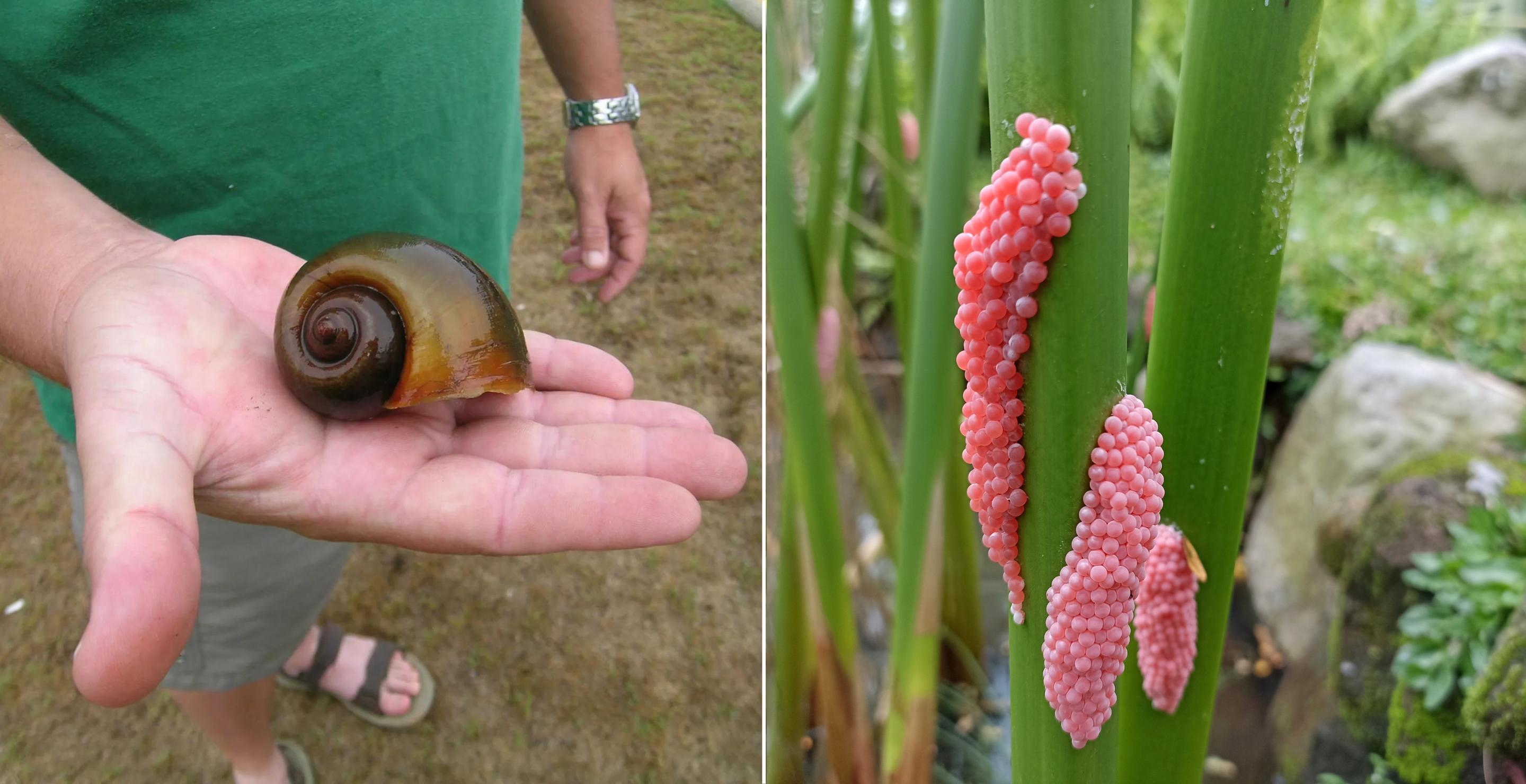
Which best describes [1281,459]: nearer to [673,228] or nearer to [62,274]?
[673,228]

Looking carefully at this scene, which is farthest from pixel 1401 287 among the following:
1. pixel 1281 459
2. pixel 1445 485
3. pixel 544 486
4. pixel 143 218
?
pixel 143 218

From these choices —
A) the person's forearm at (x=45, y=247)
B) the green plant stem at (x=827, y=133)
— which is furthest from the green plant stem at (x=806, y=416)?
the person's forearm at (x=45, y=247)

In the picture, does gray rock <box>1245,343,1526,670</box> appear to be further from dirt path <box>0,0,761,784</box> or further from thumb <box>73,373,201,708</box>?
thumb <box>73,373,201,708</box>

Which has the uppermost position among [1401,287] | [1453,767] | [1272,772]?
[1401,287]

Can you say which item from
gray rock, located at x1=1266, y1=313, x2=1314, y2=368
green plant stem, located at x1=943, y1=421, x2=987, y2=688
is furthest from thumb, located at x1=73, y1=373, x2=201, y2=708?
gray rock, located at x1=1266, y1=313, x2=1314, y2=368

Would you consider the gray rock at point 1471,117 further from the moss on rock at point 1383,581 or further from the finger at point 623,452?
the finger at point 623,452

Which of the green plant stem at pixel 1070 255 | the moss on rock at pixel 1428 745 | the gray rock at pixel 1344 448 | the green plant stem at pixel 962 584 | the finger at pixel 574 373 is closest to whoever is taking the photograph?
the green plant stem at pixel 1070 255

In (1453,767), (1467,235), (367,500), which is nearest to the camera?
(367,500)
